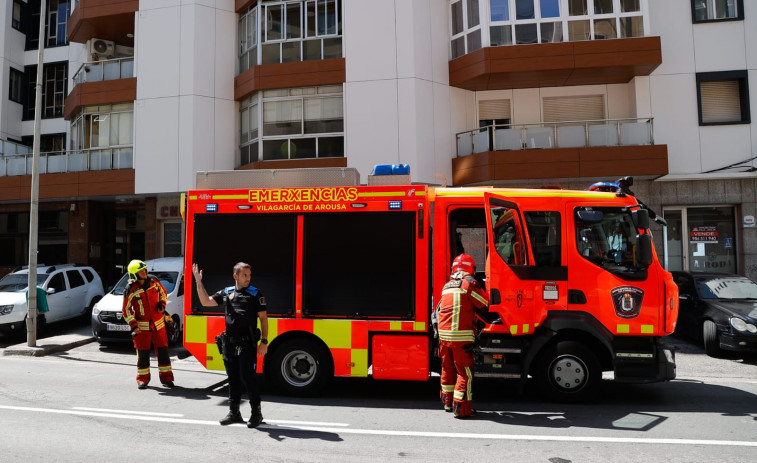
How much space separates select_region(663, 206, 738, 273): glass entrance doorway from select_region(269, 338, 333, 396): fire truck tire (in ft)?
39.4

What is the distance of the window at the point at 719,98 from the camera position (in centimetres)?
1465

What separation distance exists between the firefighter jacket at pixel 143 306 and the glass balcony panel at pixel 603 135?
12041 mm

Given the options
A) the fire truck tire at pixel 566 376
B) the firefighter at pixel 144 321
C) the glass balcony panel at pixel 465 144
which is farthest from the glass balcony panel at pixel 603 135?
the firefighter at pixel 144 321

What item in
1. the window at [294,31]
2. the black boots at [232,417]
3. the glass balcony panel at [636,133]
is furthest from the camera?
the window at [294,31]

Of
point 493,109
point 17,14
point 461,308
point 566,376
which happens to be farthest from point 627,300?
point 17,14

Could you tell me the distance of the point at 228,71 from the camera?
662 inches

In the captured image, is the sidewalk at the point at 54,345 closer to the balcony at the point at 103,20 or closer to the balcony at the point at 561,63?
the balcony at the point at 103,20

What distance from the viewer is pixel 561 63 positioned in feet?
47.0

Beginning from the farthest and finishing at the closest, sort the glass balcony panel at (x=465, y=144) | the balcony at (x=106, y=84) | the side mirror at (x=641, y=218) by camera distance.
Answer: the balcony at (x=106, y=84) → the glass balcony panel at (x=465, y=144) → the side mirror at (x=641, y=218)

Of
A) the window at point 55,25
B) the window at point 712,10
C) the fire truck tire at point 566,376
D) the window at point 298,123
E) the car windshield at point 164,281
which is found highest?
the window at point 55,25

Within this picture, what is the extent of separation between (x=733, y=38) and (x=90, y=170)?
19919mm

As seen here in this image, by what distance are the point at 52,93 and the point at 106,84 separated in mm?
7836

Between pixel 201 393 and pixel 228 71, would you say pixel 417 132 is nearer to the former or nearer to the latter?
pixel 228 71

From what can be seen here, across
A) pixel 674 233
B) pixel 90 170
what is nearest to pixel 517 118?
Answer: pixel 674 233
